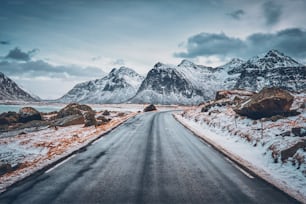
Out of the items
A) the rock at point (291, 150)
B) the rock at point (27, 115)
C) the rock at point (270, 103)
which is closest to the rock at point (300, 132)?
the rock at point (291, 150)

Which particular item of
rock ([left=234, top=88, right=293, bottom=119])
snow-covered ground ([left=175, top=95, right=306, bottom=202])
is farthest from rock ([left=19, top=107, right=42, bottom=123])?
rock ([left=234, top=88, right=293, bottom=119])

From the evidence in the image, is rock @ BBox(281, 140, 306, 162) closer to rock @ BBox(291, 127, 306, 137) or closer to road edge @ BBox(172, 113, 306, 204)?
road edge @ BBox(172, 113, 306, 204)

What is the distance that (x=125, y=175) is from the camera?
7.56 metres

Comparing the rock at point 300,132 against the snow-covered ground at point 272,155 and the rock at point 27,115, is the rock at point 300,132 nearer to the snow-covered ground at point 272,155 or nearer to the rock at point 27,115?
the snow-covered ground at point 272,155

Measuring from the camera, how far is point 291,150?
9.05m

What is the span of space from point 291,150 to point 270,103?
8906 millimetres

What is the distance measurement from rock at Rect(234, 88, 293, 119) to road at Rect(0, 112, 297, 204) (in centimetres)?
932

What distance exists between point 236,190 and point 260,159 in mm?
4166

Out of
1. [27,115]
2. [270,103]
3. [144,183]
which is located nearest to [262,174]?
[144,183]

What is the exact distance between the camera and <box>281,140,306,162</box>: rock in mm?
8852

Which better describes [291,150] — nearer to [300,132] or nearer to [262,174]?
[262,174]

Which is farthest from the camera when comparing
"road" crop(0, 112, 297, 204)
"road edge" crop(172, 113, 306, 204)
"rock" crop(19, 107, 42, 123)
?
"rock" crop(19, 107, 42, 123)

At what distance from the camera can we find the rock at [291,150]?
885 centimetres

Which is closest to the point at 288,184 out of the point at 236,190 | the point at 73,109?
the point at 236,190
